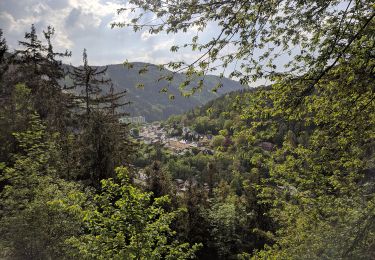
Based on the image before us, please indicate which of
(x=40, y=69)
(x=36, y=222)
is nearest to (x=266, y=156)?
(x=36, y=222)

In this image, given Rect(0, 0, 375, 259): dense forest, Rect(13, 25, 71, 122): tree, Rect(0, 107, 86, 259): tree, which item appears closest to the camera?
Rect(0, 0, 375, 259): dense forest

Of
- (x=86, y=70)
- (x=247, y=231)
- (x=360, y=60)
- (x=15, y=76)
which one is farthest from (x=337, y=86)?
(x=247, y=231)

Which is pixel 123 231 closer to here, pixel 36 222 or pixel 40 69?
pixel 36 222

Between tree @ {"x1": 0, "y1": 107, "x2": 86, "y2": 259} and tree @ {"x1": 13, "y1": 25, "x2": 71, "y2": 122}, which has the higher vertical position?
tree @ {"x1": 13, "y1": 25, "x2": 71, "y2": 122}

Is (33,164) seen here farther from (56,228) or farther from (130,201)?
(130,201)

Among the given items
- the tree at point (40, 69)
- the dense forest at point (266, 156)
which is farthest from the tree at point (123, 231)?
the tree at point (40, 69)

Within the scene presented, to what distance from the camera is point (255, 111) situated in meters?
6.81

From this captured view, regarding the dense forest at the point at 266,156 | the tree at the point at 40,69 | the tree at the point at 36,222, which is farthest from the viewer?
the tree at the point at 40,69

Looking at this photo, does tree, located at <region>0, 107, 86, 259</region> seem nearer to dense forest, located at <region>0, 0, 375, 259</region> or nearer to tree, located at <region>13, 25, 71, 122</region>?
dense forest, located at <region>0, 0, 375, 259</region>

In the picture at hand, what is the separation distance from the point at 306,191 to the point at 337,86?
3.23m

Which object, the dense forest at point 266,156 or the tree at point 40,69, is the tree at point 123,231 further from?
the tree at point 40,69

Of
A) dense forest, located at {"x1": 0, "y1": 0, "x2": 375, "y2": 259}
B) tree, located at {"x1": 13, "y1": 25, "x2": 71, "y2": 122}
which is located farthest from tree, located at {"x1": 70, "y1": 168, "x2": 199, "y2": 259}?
tree, located at {"x1": 13, "y1": 25, "x2": 71, "y2": 122}

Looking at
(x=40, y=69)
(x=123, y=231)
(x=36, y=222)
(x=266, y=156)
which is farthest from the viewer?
(x=40, y=69)

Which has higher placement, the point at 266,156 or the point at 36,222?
the point at 266,156
